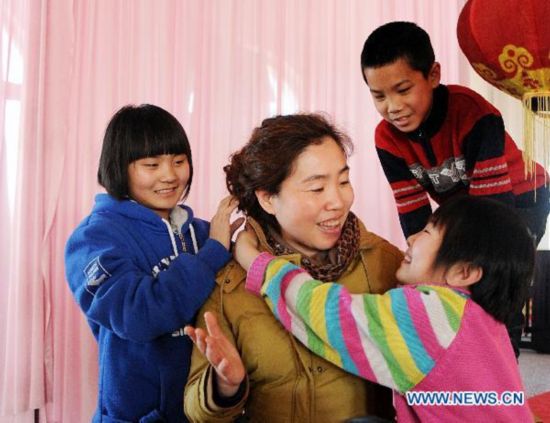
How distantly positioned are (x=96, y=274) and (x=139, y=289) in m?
0.11

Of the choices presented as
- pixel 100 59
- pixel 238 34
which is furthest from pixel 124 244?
pixel 238 34

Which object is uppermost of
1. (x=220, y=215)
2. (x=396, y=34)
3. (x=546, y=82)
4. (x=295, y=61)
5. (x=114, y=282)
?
(x=295, y=61)

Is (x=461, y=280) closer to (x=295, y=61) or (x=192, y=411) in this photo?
(x=192, y=411)

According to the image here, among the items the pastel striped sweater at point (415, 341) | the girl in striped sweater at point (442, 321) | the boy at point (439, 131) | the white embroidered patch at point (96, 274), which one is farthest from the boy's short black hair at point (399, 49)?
the white embroidered patch at point (96, 274)

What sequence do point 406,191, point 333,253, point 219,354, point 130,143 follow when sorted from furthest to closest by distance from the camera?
point 406,191 < point 130,143 < point 333,253 < point 219,354

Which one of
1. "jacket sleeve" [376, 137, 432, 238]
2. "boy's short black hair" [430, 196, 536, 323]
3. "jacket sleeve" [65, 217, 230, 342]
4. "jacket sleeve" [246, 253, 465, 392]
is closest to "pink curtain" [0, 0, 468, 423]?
"jacket sleeve" [376, 137, 432, 238]

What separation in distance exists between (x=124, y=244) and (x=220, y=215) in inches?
9.1

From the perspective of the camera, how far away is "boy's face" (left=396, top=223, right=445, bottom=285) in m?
1.29

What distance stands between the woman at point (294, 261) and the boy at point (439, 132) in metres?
0.50

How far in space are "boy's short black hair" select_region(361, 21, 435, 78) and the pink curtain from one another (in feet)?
4.41

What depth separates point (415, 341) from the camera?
1.17m

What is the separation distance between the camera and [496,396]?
1192 millimetres

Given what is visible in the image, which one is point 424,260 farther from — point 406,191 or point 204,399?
point 406,191

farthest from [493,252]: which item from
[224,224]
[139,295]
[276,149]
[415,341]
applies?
[139,295]
